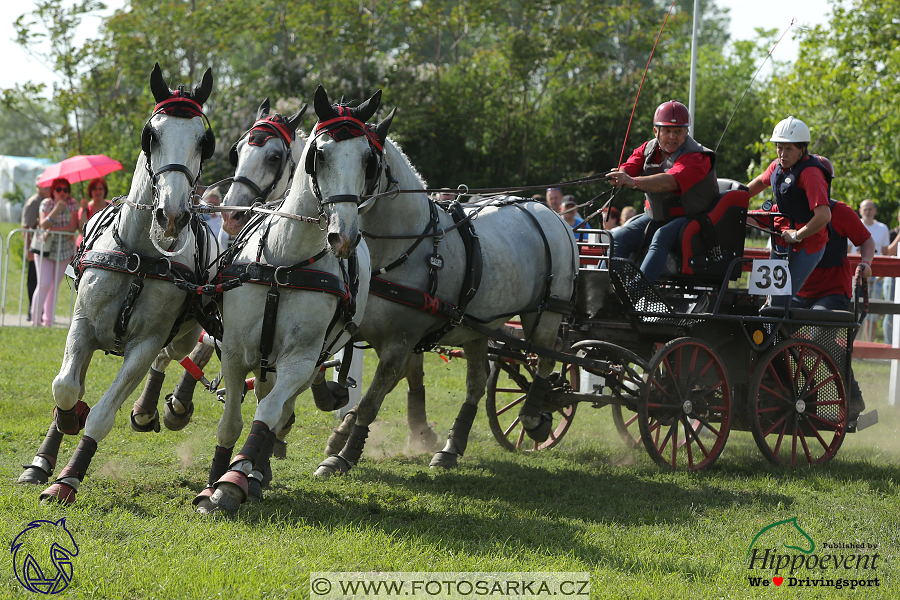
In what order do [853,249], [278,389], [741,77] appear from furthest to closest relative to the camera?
[741,77]
[853,249]
[278,389]

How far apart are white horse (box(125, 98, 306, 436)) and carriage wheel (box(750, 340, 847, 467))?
3896 mm

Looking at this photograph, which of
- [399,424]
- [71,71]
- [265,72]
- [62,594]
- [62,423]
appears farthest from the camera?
[265,72]

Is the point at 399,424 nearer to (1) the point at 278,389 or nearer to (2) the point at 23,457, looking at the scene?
(2) the point at 23,457

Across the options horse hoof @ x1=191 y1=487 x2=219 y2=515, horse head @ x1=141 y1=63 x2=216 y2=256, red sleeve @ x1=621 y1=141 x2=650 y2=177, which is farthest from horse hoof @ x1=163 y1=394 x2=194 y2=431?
red sleeve @ x1=621 y1=141 x2=650 y2=177

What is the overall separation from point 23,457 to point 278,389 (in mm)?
2515

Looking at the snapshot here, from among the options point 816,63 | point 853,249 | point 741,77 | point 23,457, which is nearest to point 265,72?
point 816,63

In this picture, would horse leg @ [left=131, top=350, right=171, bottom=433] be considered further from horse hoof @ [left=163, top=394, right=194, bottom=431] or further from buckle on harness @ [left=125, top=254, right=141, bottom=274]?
buckle on harness @ [left=125, top=254, right=141, bottom=274]

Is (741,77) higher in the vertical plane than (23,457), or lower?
higher

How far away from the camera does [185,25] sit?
17.2 metres

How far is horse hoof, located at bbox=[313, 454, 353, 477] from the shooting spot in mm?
5844

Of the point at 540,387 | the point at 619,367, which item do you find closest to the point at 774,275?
the point at 619,367

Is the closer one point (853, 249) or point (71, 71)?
point (853, 249)

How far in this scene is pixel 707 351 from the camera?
6.79 meters

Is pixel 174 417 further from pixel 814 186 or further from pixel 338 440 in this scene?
pixel 814 186
